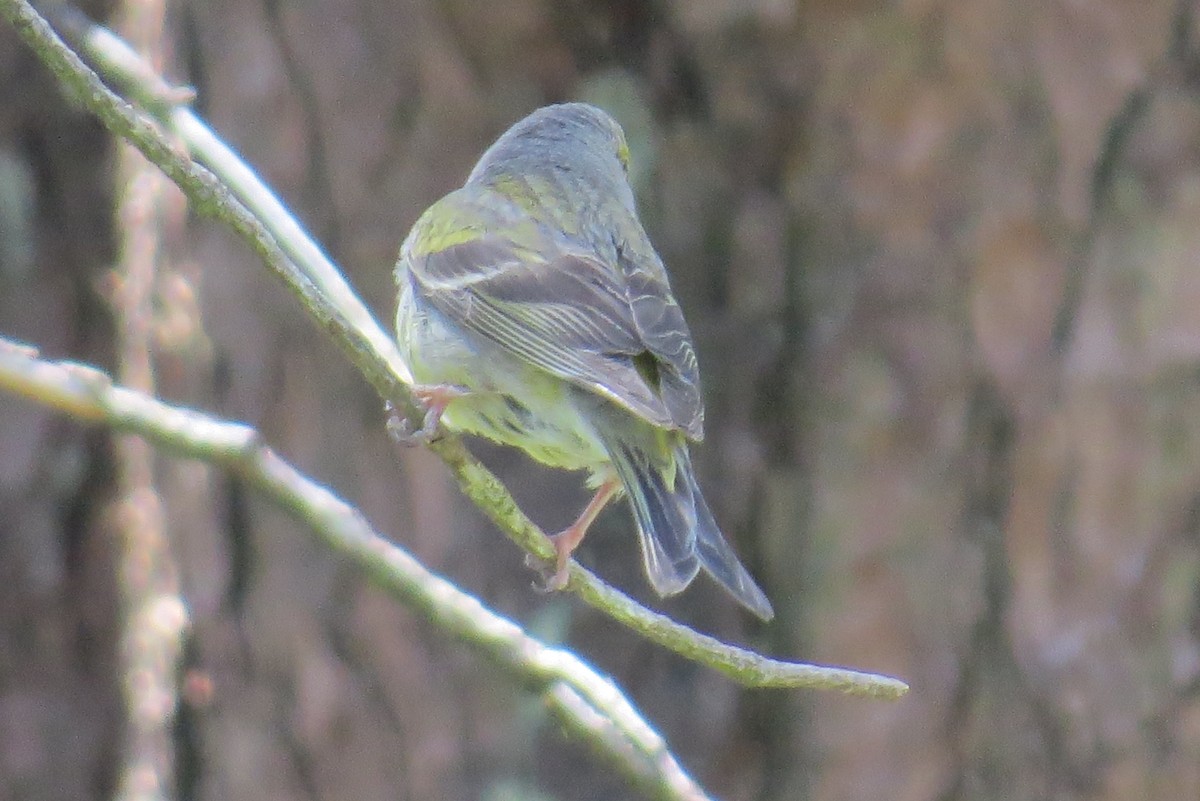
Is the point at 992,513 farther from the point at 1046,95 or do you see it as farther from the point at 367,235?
the point at 367,235

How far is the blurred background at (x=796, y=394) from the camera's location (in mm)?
3891

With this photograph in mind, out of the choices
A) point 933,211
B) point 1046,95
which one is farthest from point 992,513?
point 1046,95

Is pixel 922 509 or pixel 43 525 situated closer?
pixel 922 509

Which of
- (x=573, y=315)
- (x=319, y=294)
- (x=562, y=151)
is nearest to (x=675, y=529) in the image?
(x=573, y=315)

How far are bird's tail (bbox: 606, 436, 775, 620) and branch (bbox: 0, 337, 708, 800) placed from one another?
0.29 m

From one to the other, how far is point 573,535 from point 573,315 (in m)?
0.50

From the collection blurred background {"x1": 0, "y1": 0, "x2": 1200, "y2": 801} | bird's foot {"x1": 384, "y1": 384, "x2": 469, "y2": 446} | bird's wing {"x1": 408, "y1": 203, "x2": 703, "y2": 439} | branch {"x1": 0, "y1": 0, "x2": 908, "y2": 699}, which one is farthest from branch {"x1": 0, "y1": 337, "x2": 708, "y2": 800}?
blurred background {"x1": 0, "y1": 0, "x2": 1200, "y2": 801}

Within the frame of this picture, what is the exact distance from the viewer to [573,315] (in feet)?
10.7

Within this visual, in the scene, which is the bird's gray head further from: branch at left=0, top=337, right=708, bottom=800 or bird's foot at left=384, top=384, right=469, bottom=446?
branch at left=0, top=337, right=708, bottom=800

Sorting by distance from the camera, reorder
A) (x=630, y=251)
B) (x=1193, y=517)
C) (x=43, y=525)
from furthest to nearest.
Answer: (x=43, y=525), (x=1193, y=517), (x=630, y=251)

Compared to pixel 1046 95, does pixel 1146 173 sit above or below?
below

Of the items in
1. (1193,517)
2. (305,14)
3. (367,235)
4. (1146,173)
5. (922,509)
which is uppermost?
(305,14)

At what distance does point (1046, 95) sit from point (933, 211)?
0.39m

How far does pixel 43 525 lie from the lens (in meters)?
4.46
